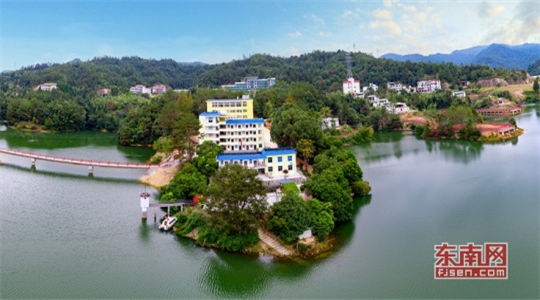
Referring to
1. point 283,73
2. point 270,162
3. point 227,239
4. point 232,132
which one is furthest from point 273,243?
point 283,73

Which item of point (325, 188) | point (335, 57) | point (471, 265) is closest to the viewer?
point (471, 265)

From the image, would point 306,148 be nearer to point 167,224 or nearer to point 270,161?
point 270,161

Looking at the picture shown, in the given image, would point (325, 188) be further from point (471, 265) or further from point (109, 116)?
point (109, 116)

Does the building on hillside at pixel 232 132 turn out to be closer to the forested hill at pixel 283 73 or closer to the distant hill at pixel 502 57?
the forested hill at pixel 283 73

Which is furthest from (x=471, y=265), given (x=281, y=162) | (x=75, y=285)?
(x=75, y=285)

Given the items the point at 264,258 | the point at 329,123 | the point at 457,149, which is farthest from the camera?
the point at 329,123

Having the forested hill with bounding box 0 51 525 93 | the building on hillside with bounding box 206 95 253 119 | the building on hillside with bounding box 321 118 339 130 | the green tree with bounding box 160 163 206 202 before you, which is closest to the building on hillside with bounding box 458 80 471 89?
the forested hill with bounding box 0 51 525 93

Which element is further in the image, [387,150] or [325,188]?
[387,150]

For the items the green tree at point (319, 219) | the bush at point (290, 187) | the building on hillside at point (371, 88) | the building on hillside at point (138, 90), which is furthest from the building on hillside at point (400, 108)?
the building on hillside at point (138, 90)
